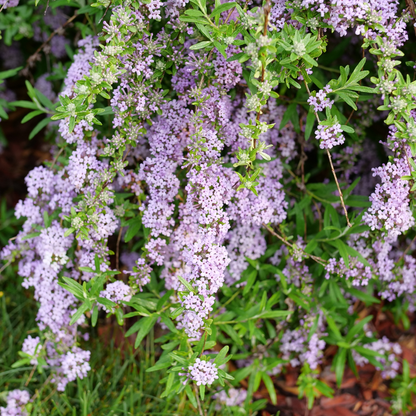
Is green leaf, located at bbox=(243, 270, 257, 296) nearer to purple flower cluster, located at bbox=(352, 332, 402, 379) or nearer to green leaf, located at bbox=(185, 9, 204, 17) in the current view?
purple flower cluster, located at bbox=(352, 332, 402, 379)

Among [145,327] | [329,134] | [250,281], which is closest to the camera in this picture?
[329,134]

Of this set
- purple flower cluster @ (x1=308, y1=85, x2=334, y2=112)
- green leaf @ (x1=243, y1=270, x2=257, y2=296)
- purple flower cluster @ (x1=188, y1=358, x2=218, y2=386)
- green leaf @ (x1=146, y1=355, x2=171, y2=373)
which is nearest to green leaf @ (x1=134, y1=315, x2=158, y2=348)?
green leaf @ (x1=146, y1=355, x2=171, y2=373)

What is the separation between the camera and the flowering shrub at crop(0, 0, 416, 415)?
200 centimetres

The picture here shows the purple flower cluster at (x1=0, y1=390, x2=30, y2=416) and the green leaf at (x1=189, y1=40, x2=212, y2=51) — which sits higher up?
the green leaf at (x1=189, y1=40, x2=212, y2=51)

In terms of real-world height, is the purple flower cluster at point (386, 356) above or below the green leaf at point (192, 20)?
below

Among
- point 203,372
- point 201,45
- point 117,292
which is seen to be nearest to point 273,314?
point 203,372

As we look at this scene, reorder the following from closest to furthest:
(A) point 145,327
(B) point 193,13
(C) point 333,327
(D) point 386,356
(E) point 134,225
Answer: (B) point 193,13, (A) point 145,327, (E) point 134,225, (C) point 333,327, (D) point 386,356

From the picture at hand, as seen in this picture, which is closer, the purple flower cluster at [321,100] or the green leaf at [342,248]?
the purple flower cluster at [321,100]

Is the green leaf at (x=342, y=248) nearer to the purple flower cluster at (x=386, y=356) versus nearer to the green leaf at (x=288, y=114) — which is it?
the green leaf at (x=288, y=114)

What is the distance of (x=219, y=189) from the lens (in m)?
2.16

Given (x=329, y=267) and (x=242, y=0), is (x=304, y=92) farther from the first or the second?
(x=329, y=267)

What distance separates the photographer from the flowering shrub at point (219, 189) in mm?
2004

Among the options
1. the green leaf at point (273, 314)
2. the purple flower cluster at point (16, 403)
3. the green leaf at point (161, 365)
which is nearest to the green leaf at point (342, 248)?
the green leaf at point (273, 314)

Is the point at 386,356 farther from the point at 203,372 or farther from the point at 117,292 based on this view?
the point at 117,292
